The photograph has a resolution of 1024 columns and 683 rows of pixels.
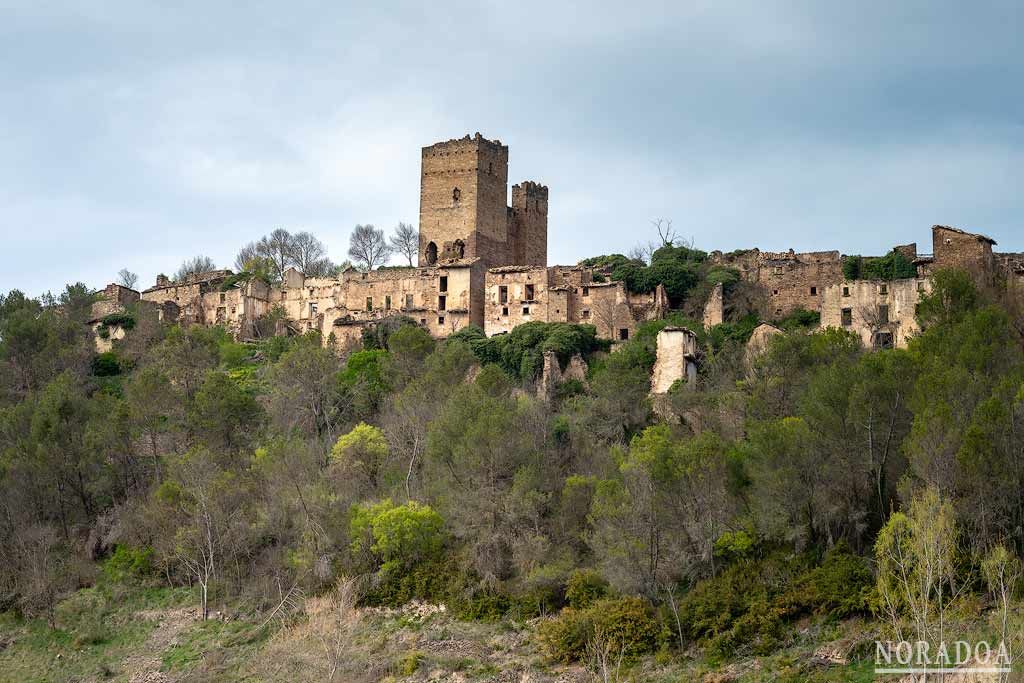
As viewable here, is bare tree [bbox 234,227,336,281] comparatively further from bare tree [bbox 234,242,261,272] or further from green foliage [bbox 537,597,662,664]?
green foliage [bbox 537,597,662,664]

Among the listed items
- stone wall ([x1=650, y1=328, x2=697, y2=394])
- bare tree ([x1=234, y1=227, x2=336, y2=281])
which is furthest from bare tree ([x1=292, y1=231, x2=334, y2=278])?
stone wall ([x1=650, y1=328, x2=697, y2=394])

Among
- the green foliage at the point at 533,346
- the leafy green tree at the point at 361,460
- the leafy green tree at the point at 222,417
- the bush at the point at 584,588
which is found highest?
the green foliage at the point at 533,346

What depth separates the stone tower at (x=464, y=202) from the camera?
61688 millimetres

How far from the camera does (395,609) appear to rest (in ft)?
117

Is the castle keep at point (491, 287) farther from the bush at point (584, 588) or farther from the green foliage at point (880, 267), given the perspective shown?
the bush at point (584, 588)

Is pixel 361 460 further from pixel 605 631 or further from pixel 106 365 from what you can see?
pixel 106 365

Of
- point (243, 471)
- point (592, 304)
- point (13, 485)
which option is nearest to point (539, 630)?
point (243, 471)

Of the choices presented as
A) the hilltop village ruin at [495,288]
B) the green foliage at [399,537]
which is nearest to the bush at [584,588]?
the green foliage at [399,537]

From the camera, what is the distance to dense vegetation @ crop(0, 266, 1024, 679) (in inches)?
1154

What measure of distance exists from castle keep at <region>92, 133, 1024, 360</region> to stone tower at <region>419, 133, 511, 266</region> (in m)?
0.06

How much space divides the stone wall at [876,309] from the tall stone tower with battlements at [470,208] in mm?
17820

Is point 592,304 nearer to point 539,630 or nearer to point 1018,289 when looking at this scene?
point 1018,289

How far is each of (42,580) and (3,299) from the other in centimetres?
2303

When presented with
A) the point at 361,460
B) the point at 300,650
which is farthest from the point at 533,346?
the point at 300,650
